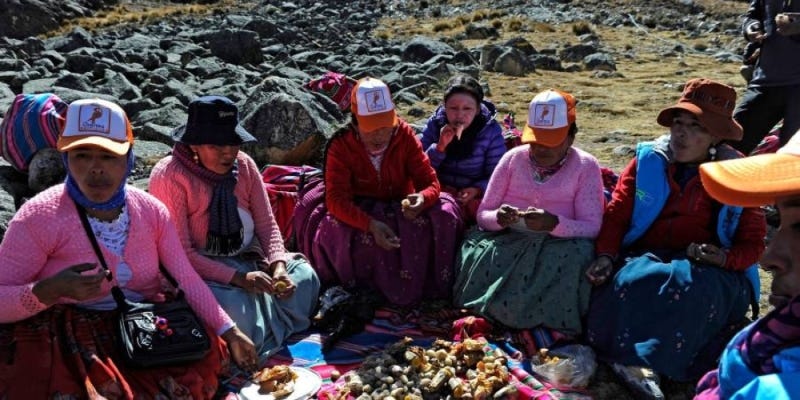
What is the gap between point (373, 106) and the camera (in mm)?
4004

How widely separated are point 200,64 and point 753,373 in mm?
11419

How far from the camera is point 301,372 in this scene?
344 cm

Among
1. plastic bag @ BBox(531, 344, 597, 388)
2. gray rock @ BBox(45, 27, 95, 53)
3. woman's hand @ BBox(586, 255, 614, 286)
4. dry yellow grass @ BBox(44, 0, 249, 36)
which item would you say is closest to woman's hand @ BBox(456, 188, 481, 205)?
woman's hand @ BBox(586, 255, 614, 286)

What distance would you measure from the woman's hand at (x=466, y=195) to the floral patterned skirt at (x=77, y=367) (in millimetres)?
1962

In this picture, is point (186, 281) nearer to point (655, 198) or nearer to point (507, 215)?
point (507, 215)

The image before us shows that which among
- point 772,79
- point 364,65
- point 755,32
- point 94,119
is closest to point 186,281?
point 94,119

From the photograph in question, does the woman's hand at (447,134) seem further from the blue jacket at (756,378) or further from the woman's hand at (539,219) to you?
the blue jacket at (756,378)

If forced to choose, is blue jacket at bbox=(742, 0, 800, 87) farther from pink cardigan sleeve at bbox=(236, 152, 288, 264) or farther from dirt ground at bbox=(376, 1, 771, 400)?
pink cardigan sleeve at bbox=(236, 152, 288, 264)

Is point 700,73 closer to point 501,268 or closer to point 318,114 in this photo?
point 318,114

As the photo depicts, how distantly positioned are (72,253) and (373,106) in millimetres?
1743

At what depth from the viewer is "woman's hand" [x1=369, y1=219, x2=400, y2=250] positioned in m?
3.99

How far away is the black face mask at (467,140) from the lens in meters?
4.65

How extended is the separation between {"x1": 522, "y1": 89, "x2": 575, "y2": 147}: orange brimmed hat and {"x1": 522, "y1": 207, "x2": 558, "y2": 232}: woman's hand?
1.16 feet

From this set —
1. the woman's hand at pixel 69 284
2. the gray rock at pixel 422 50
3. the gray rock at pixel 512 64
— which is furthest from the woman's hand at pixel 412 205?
the gray rock at pixel 422 50
